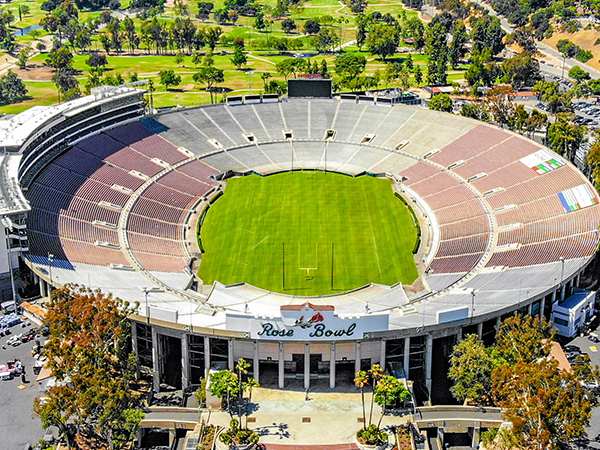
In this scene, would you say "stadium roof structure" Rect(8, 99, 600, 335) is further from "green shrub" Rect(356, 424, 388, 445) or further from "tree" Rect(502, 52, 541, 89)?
"tree" Rect(502, 52, 541, 89)

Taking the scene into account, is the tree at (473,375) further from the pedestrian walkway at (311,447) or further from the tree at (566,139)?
the tree at (566,139)

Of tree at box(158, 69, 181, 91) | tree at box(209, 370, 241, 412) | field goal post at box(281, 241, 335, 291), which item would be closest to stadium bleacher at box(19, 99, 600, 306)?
field goal post at box(281, 241, 335, 291)

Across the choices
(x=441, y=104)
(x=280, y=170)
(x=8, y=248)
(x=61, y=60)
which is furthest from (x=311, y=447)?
(x=61, y=60)

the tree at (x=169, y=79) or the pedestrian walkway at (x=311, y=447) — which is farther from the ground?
the tree at (x=169, y=79)

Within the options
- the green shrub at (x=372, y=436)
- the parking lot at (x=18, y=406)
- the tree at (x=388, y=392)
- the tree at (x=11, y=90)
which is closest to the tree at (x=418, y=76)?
the tree at (x=11, y=90)

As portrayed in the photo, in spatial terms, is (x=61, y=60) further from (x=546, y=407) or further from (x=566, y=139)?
(x=546, y=407)

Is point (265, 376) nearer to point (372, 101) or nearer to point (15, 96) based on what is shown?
point (372, 101)

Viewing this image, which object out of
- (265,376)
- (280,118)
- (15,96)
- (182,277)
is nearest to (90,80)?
(15,96)
